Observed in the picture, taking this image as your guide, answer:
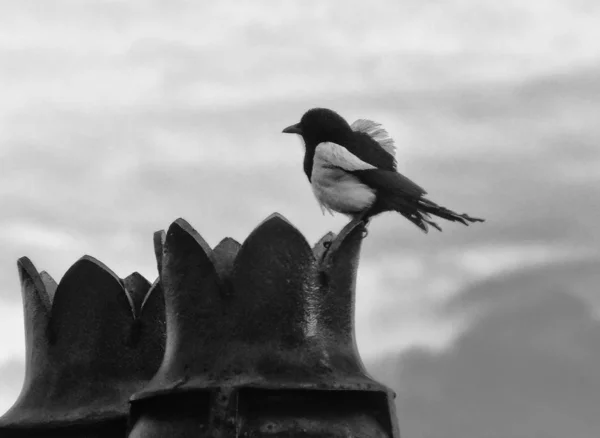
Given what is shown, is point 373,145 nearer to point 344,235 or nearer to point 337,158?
point 337,158

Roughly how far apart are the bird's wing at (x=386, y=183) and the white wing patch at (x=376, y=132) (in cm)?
34

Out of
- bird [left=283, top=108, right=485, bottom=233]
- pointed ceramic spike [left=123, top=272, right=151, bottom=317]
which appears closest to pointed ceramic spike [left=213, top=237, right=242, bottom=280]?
pointed ceramic spike [left=123, top=272, right=151, bottom=317]

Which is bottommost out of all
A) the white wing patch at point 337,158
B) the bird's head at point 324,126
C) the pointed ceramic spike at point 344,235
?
the pointed ceramic spike at point 344,235

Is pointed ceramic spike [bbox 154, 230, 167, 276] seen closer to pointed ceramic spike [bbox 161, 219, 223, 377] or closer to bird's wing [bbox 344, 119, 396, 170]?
pointed ceramic spike [bbox 161, 219, 223, 377]

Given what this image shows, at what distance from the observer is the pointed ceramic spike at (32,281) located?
216 inches

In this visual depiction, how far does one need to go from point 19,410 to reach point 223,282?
182 centimetres

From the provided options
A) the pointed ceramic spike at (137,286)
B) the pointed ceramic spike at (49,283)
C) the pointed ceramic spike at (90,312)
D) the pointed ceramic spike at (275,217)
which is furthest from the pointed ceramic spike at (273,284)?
the pointed ceramic spike at (137,286)

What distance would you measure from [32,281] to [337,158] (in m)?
2.07

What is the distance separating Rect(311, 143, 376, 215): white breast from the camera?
6672 mm

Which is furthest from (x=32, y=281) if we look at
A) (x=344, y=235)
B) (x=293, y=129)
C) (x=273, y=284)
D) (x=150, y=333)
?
(x=293, y=129)

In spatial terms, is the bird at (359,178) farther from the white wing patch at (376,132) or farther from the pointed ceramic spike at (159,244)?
the pointed ceramic spike at (159,244)

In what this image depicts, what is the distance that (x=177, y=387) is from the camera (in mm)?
4293

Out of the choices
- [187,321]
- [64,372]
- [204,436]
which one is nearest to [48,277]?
[64,372]

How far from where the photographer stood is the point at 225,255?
15.0 ft
